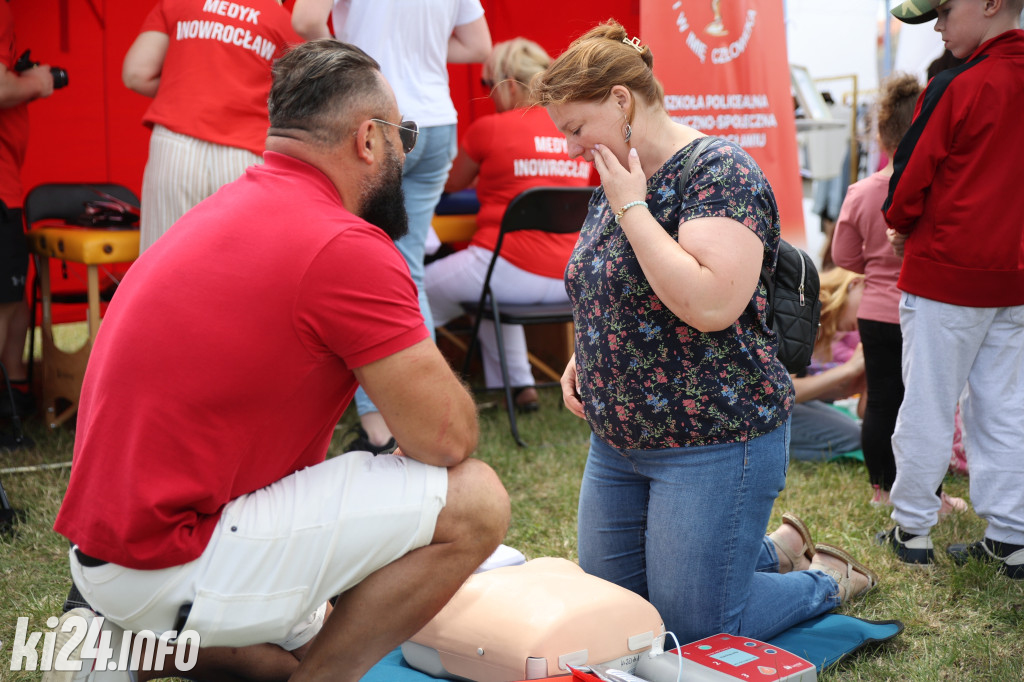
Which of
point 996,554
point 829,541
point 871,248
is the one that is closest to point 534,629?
point 829,541

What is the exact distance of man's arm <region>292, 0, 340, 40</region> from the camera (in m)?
3.30

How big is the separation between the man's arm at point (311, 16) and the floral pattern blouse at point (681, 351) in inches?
72.3

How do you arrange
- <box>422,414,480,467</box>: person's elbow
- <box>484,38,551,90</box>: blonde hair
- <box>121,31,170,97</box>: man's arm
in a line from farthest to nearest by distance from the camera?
<box>484,38,551,90</box>: blonde hair → <box>121,31,170,97</box>: man's arm → <box>422,414,480,467</box>: person's elbow

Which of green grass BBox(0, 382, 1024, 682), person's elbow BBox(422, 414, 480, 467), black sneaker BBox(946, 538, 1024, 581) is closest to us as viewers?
person's elbow BBox(422, 414, 480, 467)

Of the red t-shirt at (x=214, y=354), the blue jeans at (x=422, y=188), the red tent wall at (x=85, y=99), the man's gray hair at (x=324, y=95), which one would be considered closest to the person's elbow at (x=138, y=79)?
the blue jeans at (x=422, y=188)

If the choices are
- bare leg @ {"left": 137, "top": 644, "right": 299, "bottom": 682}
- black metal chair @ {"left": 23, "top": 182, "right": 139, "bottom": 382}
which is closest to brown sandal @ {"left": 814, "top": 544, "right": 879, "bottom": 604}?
bare leg @ {"left": 137, "top": 644, "right": 299, "bottom": 682}

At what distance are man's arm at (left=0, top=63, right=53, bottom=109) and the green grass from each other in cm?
134

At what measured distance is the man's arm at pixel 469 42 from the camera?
3.77 m

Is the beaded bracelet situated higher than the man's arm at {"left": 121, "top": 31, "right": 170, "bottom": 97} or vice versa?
the man's arm at {"left": 121, "top": 31, "right": 170, "bottom": 97}

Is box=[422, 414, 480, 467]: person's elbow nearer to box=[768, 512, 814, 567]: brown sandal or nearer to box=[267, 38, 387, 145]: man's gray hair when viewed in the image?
box=[267, 38, 387, 145]: man's gray hair

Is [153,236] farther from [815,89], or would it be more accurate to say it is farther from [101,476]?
[815,89]

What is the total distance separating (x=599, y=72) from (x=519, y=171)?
2.34 meters

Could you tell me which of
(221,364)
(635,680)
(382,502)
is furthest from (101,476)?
(635,680)

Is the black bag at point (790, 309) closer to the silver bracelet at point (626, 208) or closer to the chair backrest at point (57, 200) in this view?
the silver bracelet at point (626, 208)
